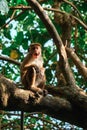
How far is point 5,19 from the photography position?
5020 mm

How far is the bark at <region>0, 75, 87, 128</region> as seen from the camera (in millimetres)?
3223

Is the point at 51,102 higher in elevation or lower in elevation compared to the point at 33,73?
lower

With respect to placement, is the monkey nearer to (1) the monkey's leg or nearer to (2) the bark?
(1) the monkey's leg

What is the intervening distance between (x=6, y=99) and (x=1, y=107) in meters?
0.09

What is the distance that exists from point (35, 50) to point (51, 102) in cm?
218

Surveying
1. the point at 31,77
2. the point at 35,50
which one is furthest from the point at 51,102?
the point at 35,50

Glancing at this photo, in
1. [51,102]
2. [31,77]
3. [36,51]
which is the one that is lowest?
[51,102]

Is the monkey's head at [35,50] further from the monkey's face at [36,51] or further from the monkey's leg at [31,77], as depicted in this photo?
the monkey's leg at [31,77]

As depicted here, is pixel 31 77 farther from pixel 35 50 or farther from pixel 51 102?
pixel 51 102

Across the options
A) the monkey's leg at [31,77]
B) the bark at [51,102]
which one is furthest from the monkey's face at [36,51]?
the bark at [51,102]

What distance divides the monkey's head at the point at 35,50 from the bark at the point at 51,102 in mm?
1341

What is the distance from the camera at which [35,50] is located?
5613 mm

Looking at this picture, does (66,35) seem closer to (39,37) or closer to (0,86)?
(39,37)

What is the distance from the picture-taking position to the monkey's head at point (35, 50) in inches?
214
